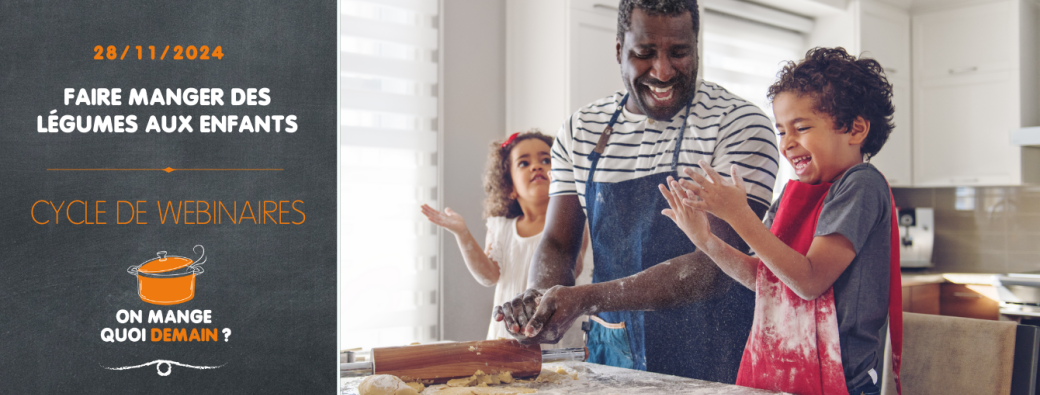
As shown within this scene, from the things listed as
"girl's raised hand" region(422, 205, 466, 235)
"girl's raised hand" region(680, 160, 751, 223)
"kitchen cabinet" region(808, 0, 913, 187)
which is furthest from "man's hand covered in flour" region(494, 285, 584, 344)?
"kitchen cabinet" region(808, 0, 913, 187)

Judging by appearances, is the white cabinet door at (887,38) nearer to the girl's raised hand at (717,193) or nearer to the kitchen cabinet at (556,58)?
the kitchen cabinet at (556,58)

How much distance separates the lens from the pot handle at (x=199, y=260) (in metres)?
0.70

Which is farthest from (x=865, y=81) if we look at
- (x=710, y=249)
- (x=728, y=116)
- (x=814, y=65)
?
(x=710, y=249)

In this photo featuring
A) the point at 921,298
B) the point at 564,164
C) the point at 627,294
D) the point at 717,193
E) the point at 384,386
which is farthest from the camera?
the point at 921,298

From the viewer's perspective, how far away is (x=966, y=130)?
246 centimetres

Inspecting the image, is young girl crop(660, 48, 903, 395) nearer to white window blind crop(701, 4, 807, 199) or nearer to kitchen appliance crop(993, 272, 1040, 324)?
white window blind crop(701, 4, 807, 199)

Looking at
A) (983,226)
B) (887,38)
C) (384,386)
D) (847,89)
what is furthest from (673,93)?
(983,226)

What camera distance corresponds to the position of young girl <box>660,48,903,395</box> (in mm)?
1082

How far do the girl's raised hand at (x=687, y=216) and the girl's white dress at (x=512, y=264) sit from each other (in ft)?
1.58

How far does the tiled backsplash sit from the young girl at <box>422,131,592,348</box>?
5.96ft

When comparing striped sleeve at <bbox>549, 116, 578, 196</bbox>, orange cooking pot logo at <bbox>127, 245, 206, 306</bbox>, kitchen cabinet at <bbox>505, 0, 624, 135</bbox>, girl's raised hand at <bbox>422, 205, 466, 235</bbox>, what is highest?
kitchen cabinet at <bbox>505, 0, 624, 135</bbox>

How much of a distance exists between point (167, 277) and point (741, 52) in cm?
193

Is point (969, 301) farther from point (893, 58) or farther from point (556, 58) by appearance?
point (556, 58)

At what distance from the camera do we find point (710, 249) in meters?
1.17
